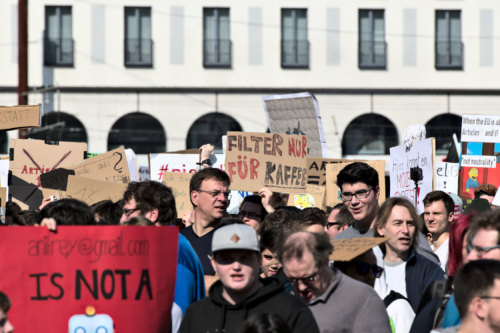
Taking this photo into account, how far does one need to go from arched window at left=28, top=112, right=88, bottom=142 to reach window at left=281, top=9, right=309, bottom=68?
264 inches

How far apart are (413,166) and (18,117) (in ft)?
12.7

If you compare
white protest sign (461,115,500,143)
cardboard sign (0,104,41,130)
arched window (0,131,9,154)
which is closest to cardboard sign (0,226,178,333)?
cardboard sign (0,104,41,130)

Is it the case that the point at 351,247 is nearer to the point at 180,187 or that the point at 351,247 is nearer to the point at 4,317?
the point at 4,317

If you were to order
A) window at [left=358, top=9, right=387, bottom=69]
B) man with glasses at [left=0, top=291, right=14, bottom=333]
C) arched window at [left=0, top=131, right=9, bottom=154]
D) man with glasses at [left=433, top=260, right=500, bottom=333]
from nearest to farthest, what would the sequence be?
man with glasses at [left=433, top=260, right=500, bottom=333], man with glasses at [left=0, top=291, right=14, bottom=333], arched window at [left=0, top=131, right=9, bottom=154], window at [left=358, top=9, right=387, bottom=69]

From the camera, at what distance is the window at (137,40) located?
109ft

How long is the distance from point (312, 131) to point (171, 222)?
6.76 metres

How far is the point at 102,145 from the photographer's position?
3278 centimetres

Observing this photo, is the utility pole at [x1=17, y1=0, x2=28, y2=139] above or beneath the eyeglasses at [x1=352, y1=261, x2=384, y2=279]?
above

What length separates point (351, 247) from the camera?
546 centimetres

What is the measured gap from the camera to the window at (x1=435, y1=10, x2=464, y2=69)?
33656 millimetres

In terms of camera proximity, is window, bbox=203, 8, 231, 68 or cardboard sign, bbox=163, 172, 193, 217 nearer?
cardboard sign, bbox=163, 172, 193, 217

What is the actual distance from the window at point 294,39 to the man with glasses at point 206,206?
26562mm

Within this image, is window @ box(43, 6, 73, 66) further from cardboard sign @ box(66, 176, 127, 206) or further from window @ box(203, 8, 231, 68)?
cardboard sign @ box(66, 176, 127, 206)

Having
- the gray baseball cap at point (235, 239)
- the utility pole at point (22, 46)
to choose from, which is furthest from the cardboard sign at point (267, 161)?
the utility pole at point (22, 46)
